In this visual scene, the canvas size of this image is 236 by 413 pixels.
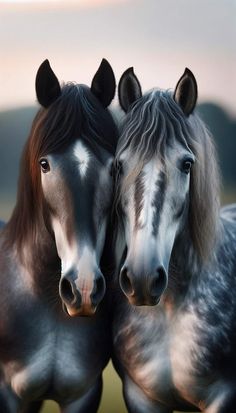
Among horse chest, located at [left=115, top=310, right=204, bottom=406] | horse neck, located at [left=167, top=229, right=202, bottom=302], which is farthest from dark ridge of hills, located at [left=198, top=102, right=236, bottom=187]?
horse chest, located at [left=115, top=310, right=204, bottom=406]

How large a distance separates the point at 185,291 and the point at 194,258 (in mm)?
108

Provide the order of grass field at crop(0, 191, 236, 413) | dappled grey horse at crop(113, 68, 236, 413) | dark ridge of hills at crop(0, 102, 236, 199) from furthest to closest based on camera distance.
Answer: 1. dark ridge of hills at crop(0, 102, 236, 199)
2. grass field at crop(0, 191, 236, 413)
3. dappled grey horse at crop(113, 68, 236, 413)

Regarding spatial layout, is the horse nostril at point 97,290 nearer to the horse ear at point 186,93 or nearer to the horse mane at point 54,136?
the horse mane at point 54,136

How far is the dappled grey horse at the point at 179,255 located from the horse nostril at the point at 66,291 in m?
0.20

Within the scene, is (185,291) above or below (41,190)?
below

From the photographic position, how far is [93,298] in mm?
1785

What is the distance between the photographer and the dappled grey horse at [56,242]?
6.15 feet

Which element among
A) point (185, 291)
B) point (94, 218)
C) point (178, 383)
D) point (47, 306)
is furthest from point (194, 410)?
point (94, 218)

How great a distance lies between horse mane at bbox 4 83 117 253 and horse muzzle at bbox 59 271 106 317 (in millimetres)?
286

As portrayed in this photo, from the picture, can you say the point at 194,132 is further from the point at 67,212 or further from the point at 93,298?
the point at 93,298

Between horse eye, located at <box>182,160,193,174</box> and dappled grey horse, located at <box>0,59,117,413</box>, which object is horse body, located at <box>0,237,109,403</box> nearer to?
dappled grey horse, located at <box>0,59,117,413</box>

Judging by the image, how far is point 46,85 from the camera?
200cm

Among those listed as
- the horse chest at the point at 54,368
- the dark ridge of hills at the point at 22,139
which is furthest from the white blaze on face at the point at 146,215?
the dark ridge of hills at the point at 22,139

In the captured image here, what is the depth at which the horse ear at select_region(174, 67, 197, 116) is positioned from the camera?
193 centimetres
